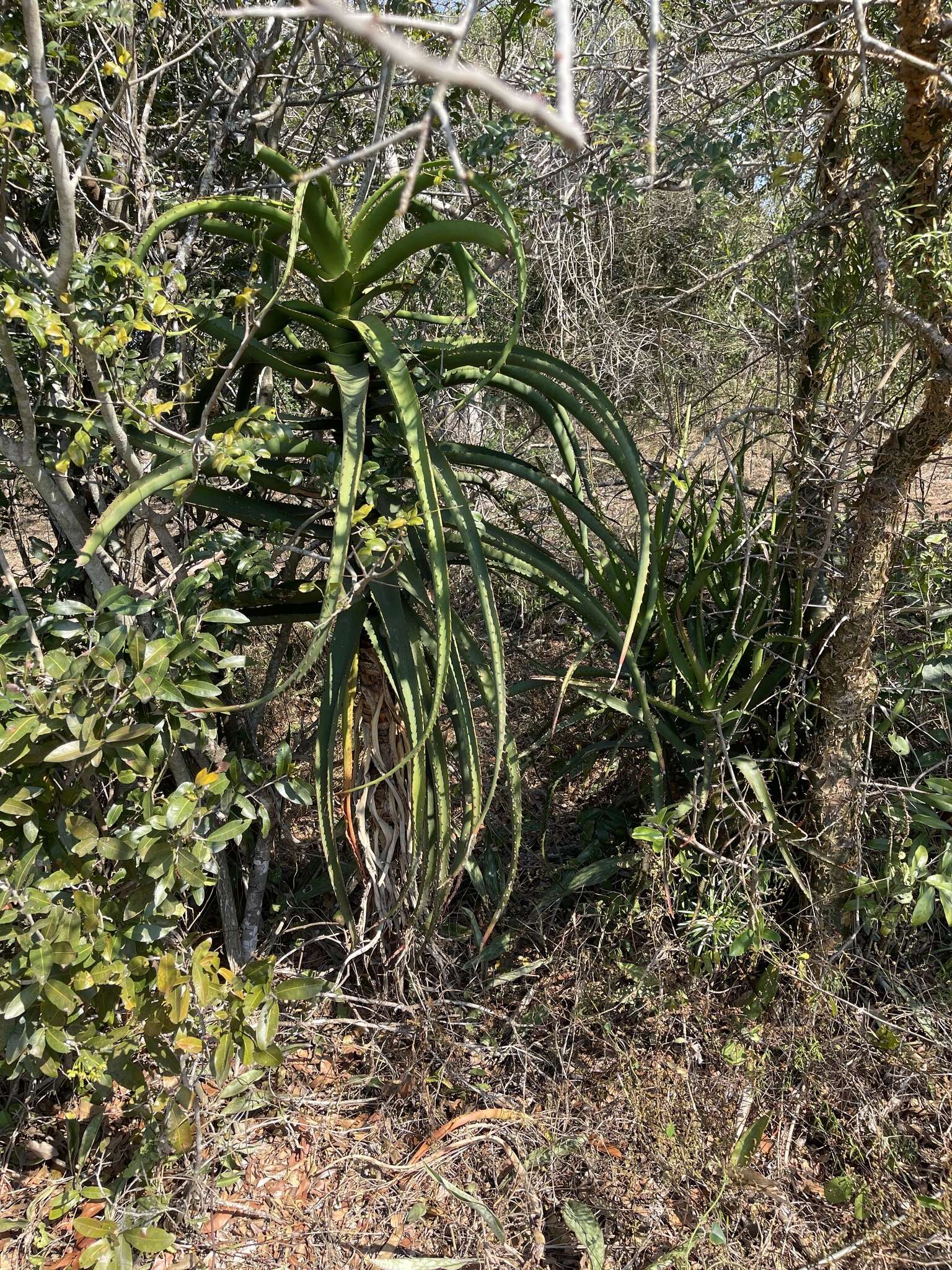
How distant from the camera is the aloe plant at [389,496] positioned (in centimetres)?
157

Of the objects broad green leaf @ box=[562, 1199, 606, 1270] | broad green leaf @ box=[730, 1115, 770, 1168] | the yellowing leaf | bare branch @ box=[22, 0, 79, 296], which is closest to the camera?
bare branch @ box=[22, 0, 79, 296]

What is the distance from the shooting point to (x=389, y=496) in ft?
5.95

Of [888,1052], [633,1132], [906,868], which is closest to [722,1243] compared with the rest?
[633,1132]

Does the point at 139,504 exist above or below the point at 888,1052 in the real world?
above

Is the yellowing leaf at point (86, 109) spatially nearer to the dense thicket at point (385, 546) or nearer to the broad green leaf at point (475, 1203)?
the dense thicket at point (385, 546)

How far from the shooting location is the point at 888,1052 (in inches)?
71.9

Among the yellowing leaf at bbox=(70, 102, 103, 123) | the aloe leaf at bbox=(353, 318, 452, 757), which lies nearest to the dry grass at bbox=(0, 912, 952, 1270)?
the aloe leaf at bbox=(353, 318, 452, 757)

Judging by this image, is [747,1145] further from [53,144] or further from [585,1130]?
[53,144]

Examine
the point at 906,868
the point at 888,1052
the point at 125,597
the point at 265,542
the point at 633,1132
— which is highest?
the point at 265,542

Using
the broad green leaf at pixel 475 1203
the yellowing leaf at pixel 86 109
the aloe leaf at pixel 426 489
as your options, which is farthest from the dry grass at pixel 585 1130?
the yellowing leaf at pixel 86 109

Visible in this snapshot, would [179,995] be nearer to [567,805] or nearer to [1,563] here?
[1,563]

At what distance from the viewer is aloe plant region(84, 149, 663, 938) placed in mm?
1566

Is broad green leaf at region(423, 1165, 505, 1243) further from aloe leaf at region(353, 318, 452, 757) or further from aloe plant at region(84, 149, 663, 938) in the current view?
aloe leaf at region(353, 318, 452, 757)

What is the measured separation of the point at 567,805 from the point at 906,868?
105 centimetres
